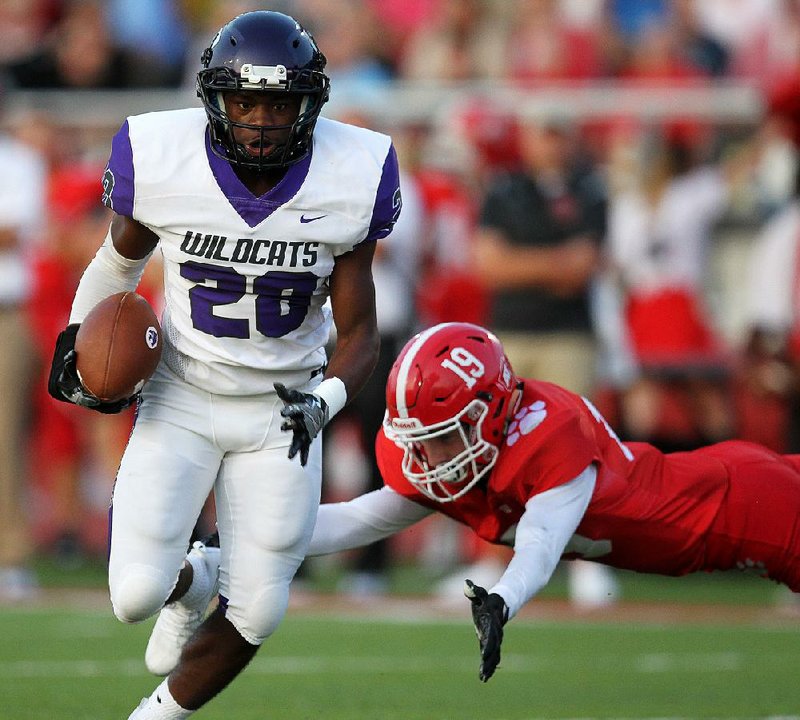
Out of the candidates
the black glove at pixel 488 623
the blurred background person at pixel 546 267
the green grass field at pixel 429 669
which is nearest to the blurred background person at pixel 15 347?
the green grass field at pixel 429 669

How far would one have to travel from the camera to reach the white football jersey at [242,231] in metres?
4.23

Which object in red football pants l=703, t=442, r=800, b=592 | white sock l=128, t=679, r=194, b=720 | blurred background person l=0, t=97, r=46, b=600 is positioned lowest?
blurred background person l=0, t=97, r=46, b=600

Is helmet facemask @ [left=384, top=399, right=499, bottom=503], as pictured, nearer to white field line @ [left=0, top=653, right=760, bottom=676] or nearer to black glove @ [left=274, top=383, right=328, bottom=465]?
black glove @ [left=274, top=383, right=328, bottom=465]

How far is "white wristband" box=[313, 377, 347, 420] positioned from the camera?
406cm

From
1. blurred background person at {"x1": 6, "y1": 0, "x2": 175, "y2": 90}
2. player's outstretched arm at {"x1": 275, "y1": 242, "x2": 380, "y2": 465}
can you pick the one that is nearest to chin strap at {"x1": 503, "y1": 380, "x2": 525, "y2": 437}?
player's outstretched arm at {"x1": 275, "y1": 242, "x2": 380, "y2": 465}

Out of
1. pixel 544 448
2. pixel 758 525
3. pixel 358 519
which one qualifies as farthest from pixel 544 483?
pixel 758 525

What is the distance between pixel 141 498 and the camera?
13.6 feet

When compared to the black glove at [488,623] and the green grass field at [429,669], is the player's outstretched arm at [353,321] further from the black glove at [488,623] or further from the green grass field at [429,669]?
the green grass field at [429,669]

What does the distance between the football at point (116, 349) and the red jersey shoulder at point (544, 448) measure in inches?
38.1

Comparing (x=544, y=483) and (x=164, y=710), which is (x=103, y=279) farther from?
(x=544, y=483)

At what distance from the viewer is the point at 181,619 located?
4527mm

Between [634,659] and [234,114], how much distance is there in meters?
2.93

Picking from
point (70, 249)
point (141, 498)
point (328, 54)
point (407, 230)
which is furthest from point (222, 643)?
point (328, 54)

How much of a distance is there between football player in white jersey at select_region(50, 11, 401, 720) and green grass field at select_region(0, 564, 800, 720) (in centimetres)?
84
